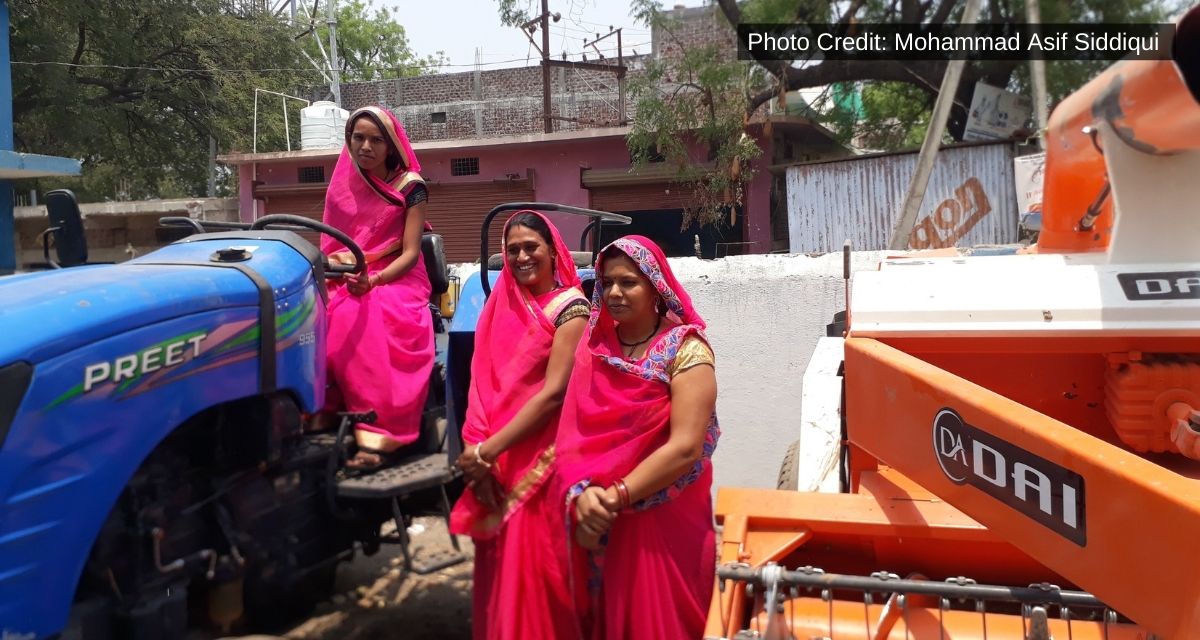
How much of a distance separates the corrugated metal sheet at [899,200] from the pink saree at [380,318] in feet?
28.3

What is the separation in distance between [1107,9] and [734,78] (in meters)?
4.35

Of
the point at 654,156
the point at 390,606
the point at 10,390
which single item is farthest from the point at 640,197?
the point at 10,390

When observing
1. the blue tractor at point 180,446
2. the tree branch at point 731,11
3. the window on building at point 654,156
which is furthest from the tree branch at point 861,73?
the blue tractor at point 180,446

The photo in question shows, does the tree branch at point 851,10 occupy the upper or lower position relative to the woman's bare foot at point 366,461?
upper

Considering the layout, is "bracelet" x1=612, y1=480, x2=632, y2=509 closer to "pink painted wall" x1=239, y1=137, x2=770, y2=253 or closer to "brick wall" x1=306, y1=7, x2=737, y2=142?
"pink painted wall" x1=239, y1=137, x2=770, y2=253

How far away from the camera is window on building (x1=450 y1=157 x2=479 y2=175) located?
15086 mm

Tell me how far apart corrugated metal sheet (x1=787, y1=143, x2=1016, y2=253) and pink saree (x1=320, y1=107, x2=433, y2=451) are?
8.61 meters

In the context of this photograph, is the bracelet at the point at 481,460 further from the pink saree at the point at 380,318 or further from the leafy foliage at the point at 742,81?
the leafy foliage at the point at 742,81

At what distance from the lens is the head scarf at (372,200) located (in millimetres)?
3326

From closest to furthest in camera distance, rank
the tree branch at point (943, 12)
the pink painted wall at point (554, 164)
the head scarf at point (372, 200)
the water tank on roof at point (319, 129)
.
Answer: the head scarf at point (372, 200) → the tree branch at point (943, 12) → the pink painted wall at point (554, 164) → the water tank on roof at point (319, 129)

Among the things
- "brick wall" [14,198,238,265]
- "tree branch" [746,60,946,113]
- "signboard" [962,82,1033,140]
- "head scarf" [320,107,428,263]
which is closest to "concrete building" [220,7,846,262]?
"tree branch" [746,60,946,113]

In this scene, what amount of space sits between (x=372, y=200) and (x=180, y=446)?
4.20 ft

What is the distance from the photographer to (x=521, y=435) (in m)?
2.58

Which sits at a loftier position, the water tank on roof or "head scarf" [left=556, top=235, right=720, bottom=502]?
the water tank on roof
